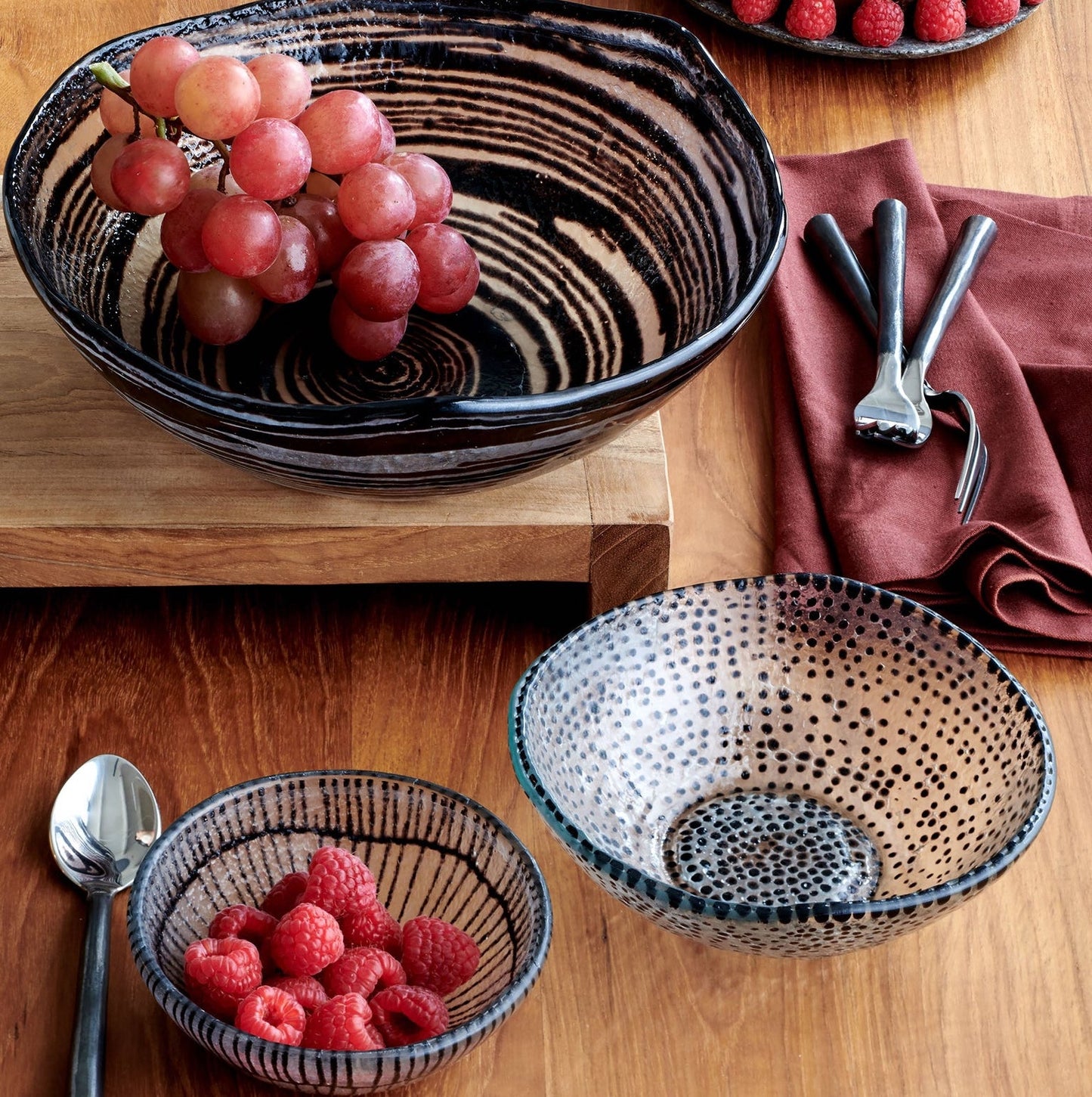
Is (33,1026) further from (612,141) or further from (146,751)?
(612,141)

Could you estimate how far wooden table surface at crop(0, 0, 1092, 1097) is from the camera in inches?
22.7

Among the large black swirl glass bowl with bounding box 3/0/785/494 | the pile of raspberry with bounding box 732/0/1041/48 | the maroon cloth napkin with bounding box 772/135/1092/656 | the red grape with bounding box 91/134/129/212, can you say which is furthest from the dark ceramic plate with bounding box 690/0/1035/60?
the red grape with bounding box 91/134/129/212

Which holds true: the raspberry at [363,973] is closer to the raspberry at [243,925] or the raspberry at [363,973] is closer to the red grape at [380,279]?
the raspberry at [243,925]

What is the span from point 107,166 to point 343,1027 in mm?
429

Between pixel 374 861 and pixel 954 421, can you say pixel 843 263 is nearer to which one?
pixel 954 421

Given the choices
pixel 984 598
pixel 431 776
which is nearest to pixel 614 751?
pixel 431 776

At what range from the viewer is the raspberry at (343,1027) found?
1.65 feet

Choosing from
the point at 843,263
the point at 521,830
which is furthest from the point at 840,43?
the point at 521,830

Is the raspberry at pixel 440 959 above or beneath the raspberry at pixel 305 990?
beneath

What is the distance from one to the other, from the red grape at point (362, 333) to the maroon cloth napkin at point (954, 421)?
262 mm

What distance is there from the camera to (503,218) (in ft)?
2.66

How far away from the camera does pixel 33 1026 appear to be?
1.89ft

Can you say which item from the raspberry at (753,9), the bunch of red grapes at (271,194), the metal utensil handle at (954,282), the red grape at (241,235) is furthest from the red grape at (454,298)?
the raspberry at (753,9)

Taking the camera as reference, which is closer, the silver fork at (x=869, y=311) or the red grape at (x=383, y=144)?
the red grape at (x=383, y=144)
